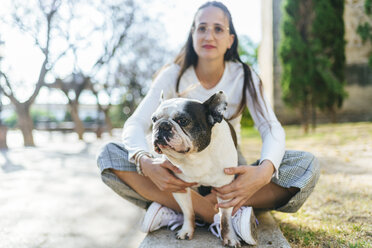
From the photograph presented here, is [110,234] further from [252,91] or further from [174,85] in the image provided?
[252,91]

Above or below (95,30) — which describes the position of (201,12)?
below

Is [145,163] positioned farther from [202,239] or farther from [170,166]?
[202,239]

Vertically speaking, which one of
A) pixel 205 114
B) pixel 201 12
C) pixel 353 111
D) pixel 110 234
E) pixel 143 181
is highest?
pixel 201 12

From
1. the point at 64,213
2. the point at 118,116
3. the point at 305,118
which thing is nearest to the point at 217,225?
the point at 64,213

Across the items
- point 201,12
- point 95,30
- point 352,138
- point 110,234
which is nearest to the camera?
point 201,12

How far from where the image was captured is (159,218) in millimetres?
1936

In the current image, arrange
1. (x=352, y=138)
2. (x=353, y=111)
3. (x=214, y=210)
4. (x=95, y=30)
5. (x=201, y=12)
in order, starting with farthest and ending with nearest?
(x=353, y=111), (x=95, y=30), (x=352, y=138), (x=201, y=12), (x=214, y=210)

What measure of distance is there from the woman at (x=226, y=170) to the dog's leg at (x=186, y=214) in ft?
0.22

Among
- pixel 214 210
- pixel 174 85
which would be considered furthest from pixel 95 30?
pixel 214 210

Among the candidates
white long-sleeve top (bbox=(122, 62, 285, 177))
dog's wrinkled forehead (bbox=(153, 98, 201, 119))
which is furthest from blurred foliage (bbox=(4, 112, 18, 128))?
dog's wrinkled forehead (bbox=(153, 98, 201, 119))

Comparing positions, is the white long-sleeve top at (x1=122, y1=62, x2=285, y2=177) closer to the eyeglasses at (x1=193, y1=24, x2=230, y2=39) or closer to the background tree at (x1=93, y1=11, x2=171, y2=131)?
the eyeglasses at (x1=193, y1=24, x2=230, y2=39)

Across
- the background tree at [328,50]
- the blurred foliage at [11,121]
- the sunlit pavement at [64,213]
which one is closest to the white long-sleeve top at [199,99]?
the sunlit pavement at [64,213]

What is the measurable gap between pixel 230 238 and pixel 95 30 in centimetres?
1160

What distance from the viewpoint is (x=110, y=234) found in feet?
7.89
